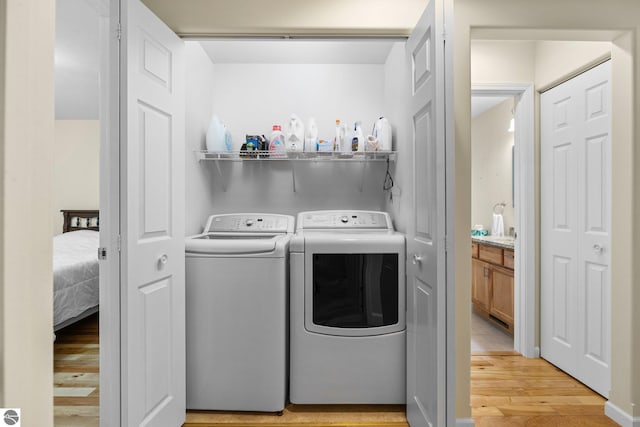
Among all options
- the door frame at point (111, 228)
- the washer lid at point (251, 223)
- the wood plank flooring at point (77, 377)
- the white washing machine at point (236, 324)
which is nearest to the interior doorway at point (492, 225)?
the washer lid at point (251, 223)

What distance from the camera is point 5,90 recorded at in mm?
777

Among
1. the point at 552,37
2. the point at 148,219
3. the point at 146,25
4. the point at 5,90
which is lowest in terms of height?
the point at 148,219

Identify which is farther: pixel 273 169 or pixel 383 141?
pixel 273 169

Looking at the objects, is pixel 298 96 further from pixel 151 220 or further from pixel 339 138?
pixel 151 220

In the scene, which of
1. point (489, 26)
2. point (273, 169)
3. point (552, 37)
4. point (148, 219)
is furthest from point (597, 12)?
point (148, 219)

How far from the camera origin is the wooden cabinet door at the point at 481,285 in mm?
3631

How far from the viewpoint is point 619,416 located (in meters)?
1.89

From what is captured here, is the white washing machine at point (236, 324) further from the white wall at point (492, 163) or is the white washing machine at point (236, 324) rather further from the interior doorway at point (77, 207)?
the white wall at point (492, 163)

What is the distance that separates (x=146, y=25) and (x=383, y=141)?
1533 millimetres

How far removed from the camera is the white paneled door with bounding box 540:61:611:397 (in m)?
2.16

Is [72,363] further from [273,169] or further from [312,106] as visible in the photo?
[312,106]

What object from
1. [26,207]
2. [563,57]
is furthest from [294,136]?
[563,57]

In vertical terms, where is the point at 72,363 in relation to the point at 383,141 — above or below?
below

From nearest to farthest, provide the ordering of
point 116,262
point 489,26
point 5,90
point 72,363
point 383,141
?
point 5,90, point 116,262, point 489,26, point 383,141, point 72,363
